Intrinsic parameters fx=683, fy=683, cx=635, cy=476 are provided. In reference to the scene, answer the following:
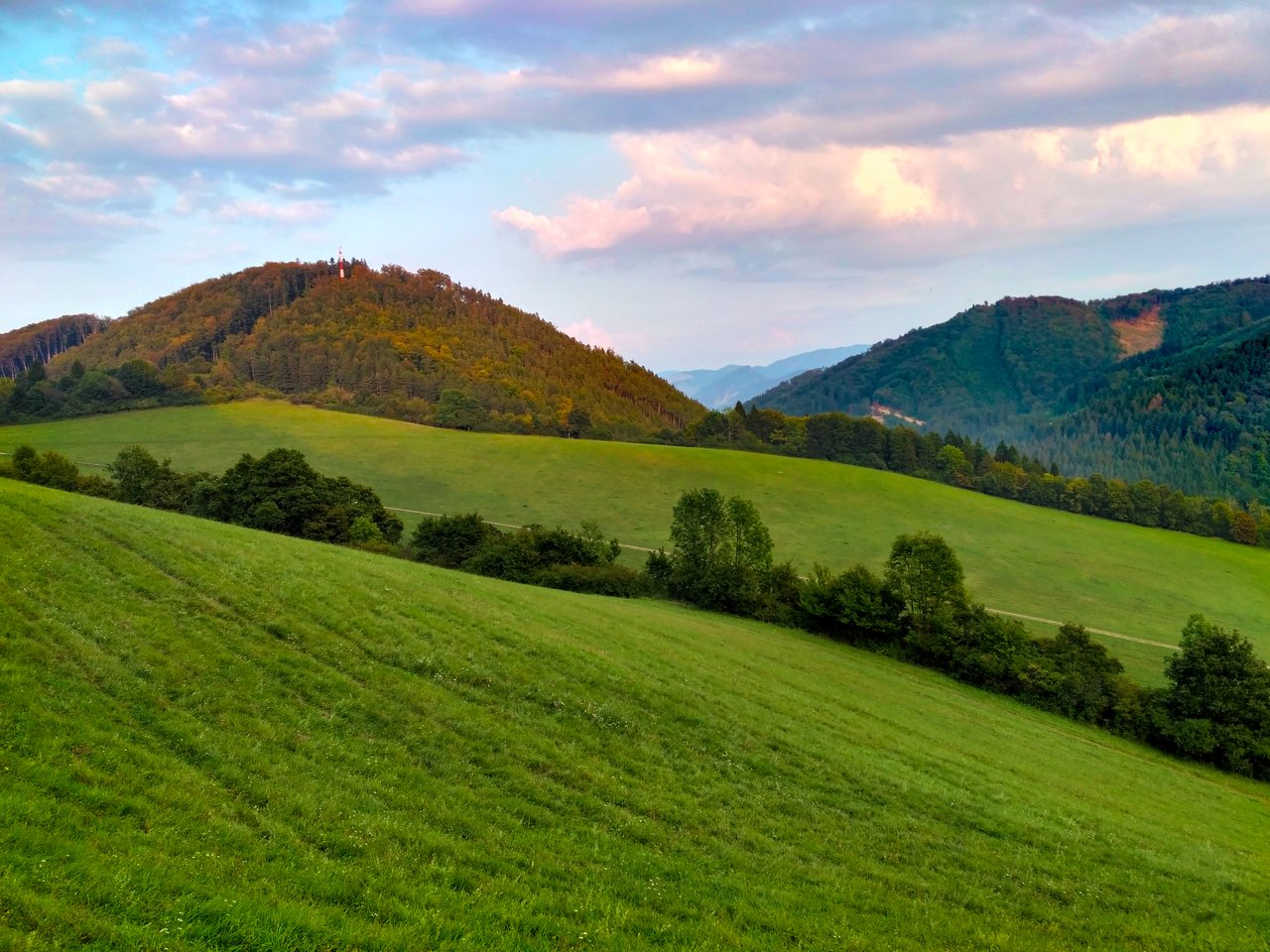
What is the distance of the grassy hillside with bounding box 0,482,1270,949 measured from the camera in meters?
8.34

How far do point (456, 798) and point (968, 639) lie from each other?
154 ft

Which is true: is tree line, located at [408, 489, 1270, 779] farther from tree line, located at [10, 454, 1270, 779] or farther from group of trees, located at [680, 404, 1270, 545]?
group of trees, located at [680, 404, 1270, 545]

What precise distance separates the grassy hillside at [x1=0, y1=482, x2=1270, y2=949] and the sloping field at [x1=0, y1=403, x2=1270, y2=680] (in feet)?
173

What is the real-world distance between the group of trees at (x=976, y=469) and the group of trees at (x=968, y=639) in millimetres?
75706

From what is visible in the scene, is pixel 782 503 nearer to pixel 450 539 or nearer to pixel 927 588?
pixel 927 588

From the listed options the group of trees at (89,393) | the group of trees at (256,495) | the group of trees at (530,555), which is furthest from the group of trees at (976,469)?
the group of trees at (89,393)

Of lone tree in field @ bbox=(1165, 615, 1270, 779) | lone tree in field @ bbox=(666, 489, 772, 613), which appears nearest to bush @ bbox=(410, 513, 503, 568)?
lone tree in field @ bbox=(666, 489, 772, 613)

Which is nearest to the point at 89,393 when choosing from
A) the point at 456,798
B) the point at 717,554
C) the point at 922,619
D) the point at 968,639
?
the point at 717,554

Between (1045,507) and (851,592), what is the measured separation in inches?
3450

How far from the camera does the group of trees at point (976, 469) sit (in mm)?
114250

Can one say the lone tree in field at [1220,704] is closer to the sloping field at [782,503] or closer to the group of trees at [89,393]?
the sloping field at [782,503]

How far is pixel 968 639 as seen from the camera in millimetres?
49688

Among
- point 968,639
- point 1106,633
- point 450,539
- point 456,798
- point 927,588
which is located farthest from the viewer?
point 1106,633

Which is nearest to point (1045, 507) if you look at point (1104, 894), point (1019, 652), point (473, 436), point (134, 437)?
point (1019, 652)
